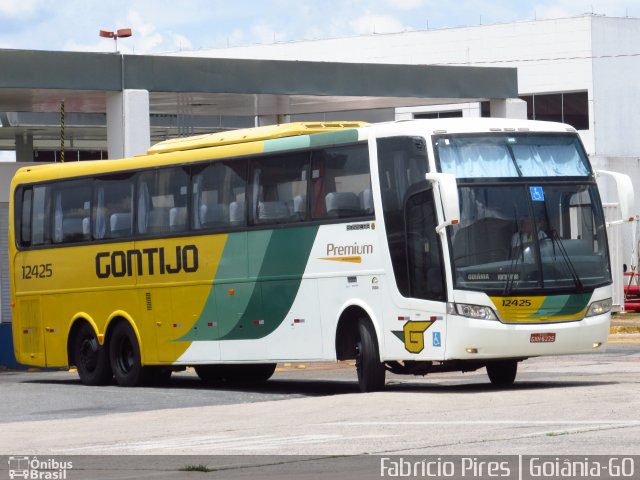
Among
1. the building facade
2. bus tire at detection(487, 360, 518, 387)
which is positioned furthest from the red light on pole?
the building facade

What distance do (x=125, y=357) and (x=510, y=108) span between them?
1338cm

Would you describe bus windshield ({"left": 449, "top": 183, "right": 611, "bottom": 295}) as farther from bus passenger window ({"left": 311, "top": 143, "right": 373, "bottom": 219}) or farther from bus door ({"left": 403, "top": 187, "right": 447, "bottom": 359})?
bus passenger window ({"left": 311, "top": 143, "right": 373, "bottom": 219})

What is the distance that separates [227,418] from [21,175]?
10.6 meters

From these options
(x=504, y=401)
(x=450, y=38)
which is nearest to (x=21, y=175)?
(x=504, y=401)

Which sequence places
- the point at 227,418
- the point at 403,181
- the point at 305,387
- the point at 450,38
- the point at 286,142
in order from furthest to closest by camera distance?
1. the point at 450,38
2. the point at 305,387
3. the point at 286,142
4. the point at 403,181
5. the point at 227,418

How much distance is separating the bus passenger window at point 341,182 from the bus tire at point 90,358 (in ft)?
18.6

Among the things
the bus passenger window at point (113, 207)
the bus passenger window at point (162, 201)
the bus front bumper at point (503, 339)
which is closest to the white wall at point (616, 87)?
the bus passenger window at point (113, 207)

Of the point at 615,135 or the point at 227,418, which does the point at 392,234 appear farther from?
the point at 615,135

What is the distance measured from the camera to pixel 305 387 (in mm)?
22688

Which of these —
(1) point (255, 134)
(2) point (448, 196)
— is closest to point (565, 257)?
(2) point (448, 196)

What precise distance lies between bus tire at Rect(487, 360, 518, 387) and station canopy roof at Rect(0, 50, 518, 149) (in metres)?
11.2

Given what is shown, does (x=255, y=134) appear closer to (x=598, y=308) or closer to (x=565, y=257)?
(x=565, y=257)

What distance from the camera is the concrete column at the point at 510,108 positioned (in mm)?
34031
